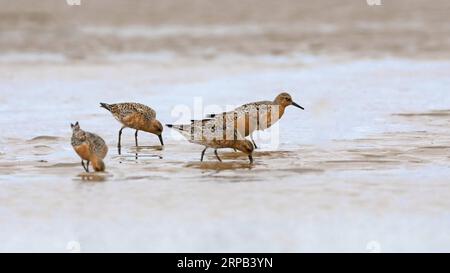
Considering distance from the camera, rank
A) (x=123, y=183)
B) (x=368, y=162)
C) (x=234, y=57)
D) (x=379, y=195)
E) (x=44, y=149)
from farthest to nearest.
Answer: (x=234, y=57) < (x=44, y=149) < (x=368, y=162) < (x=123, y=183) < (x=379, y=195)

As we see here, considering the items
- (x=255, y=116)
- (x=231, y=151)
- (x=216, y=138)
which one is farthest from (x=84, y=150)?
(x=255, y=116)

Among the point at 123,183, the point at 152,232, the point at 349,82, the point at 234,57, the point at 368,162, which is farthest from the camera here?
the point at 234,57

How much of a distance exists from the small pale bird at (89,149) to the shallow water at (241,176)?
0.14 metres

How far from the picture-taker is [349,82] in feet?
61.1

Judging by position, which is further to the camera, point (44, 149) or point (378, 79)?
point (378, 79)

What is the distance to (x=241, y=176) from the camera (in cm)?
1050

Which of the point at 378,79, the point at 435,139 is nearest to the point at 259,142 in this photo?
the point at 435,139

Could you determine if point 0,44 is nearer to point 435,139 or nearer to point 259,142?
point 259,142

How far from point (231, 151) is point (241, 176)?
1.94 meters

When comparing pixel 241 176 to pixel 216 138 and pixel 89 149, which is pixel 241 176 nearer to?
pixel 216 138

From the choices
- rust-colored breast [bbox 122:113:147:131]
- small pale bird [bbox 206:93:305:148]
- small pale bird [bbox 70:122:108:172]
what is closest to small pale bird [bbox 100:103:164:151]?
rust-colored breast [bbox 122:113:147:131]

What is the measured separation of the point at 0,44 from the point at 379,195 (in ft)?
58.5

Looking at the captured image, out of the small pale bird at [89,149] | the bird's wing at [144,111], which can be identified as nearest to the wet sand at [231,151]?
the small pale bird at [89,149]

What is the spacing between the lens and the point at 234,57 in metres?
22.8
